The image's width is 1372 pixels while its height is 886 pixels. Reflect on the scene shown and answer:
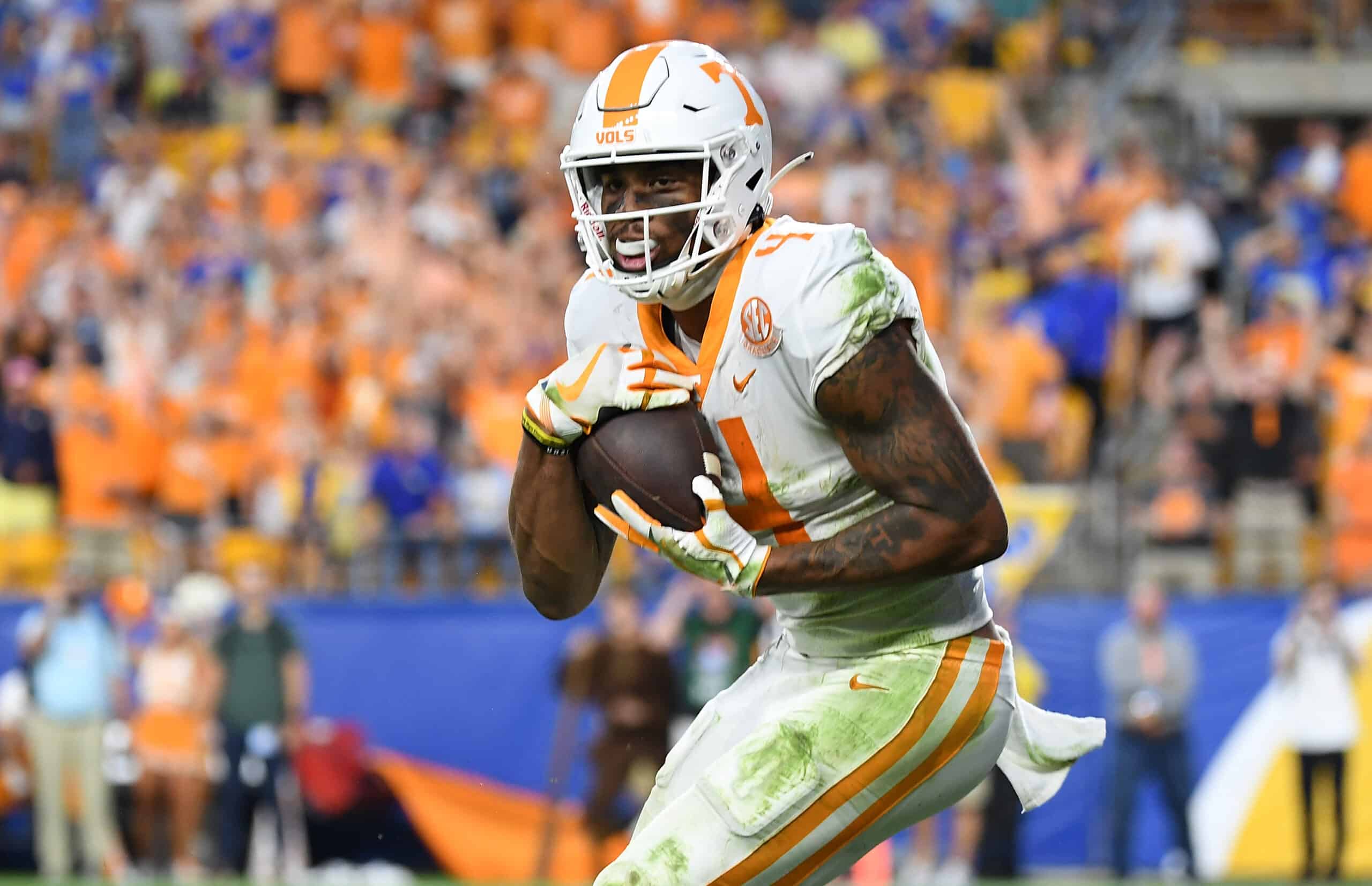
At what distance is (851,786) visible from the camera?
3.64 metres

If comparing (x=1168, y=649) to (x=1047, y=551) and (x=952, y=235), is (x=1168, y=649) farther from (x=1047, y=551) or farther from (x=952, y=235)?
(x=952, y=235)

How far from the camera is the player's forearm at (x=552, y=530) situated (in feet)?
12.6

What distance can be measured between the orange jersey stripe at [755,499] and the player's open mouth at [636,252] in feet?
1.02

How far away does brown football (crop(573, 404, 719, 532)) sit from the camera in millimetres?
3650

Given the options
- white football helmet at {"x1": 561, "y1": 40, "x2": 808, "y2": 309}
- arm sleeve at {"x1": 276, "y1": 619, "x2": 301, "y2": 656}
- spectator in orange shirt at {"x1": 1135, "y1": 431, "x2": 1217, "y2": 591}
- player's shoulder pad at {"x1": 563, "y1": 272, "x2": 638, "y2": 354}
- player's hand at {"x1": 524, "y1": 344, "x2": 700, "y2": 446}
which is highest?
white football helmet at {"x1": 561, "y1": 40, "x2": 808, "y2": 309}

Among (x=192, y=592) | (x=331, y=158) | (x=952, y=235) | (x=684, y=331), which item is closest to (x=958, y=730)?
(x=684, y=331)

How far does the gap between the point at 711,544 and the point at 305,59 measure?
1092 centimetres

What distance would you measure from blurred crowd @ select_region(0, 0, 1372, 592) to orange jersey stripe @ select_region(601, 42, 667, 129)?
6.49 m

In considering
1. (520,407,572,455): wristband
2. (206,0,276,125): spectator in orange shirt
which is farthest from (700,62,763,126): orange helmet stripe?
(206,0,276,125): spectator in orange shirt

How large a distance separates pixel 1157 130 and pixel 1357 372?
3729 millimetres

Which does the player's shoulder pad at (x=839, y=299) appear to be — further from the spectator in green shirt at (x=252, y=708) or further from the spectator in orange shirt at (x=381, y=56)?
the spectator in orange shirt at (x=381, y=56)

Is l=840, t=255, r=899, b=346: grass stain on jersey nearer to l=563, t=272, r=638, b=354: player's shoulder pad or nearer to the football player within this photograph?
the football player

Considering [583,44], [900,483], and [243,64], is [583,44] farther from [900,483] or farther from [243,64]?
[900,483]

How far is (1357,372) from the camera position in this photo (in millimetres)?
10406
